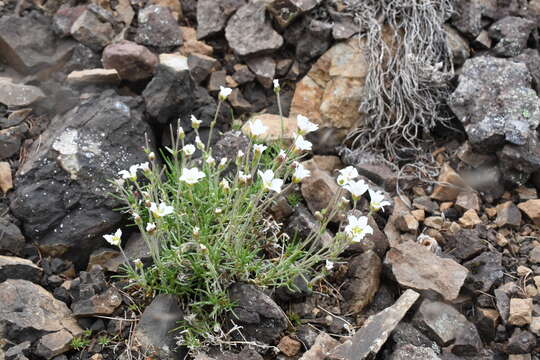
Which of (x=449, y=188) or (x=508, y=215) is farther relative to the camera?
(x=449, y=188)

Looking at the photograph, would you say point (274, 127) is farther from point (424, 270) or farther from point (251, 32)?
point (424, 270)

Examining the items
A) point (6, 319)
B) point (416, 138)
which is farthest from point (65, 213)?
point (416, 138)

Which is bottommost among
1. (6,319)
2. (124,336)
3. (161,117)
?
(124,336)

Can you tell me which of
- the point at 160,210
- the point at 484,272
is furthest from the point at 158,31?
the point at 484,272

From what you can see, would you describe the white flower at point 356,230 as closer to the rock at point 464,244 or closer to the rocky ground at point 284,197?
the rocky ground at point 284,197

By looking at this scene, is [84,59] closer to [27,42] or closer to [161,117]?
[27,42]

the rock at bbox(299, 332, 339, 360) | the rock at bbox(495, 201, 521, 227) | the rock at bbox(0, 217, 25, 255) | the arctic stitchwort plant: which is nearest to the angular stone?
the rock at bbox(0, 217, 25, 255)

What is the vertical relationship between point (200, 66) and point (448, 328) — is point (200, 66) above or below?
above

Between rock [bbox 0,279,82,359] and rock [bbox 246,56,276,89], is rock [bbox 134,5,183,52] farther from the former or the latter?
rock [bbox 0,279,82,359]
